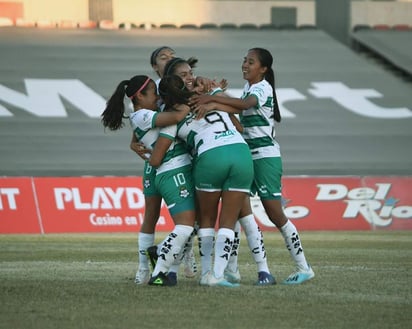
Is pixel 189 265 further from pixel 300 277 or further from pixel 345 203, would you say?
pixel 345 203

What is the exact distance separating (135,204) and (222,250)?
12360 mm

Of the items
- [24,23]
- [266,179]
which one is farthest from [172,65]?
[24,23]

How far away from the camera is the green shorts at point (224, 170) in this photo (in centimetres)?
988

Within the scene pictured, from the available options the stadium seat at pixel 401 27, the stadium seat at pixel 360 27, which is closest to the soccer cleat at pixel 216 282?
the stadium seat at pixel 360 27

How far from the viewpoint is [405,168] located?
2936cm

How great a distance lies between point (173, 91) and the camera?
10.1 m

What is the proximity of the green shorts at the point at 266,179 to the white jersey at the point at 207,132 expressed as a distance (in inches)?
19.7

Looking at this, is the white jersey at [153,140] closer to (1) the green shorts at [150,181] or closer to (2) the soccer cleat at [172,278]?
(1) the green shorts at [150,181]

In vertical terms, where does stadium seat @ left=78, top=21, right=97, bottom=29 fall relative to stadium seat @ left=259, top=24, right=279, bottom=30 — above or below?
above

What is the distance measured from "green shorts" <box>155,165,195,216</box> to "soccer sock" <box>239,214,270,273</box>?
640mm

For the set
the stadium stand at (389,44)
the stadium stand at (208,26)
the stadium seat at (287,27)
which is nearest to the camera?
the stadium stand at (389,44)

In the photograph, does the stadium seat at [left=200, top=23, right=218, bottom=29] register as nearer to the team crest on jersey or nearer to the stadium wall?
the stadium wall

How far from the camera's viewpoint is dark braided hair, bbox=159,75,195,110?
10102 millimetres

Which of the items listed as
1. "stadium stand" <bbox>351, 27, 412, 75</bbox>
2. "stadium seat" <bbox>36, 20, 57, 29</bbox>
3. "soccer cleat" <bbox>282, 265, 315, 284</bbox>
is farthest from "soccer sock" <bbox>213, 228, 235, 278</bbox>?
"stadium stand" <bbox>351, 27, 412, 75</bbox>
